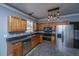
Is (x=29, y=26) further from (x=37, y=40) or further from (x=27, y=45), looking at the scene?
(x=27, y=45)

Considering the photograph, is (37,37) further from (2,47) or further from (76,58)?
(76,58)

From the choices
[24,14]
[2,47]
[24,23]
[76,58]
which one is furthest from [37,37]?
[76,58]

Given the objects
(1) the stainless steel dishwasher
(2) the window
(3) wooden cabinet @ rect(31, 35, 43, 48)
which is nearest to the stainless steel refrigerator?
(3) wooden cabinet @ rect(31, 35, 43, 48)

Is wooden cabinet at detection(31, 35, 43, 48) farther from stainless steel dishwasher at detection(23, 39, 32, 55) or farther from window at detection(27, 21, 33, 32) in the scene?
window at detection(27, 21, 33, 32)

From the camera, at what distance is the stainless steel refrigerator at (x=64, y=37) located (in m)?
2.57

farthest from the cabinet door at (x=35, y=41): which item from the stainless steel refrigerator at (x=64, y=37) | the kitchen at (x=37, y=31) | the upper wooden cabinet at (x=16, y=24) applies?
the stainless steel refrigerator at (x=64, y=37)

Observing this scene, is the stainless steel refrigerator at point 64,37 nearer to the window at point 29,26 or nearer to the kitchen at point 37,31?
the kitchen at point 37,31

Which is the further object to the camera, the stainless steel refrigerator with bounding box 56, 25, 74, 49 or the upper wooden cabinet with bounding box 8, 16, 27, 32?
the stainless steel refrigerator with bounding box 56, 25, 74, 49

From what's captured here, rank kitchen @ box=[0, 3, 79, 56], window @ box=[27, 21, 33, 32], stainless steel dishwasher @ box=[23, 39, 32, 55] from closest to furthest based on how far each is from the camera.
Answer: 1. kitchen @ box=[0, 3, 79, 56]
2. window @ box=[27, 21, 33, 32]
3. stainless steel dishwasher @ box=[23, 39, 32, 55]

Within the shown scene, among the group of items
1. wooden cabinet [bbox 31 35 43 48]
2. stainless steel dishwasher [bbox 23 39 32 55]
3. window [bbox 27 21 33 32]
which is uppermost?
window [bbox 27 21 33 32]

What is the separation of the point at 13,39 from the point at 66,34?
60.6 inches

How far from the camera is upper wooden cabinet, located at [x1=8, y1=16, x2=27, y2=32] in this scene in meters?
2.09

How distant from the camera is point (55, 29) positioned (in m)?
2.49

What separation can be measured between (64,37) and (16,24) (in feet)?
4.57
